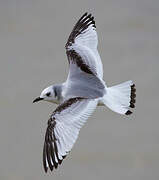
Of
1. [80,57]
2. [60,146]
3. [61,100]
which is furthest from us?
[80,57]

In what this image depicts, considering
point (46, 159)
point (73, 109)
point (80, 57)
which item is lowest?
point (46, 159)

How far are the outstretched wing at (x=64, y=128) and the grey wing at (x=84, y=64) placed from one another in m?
0.08

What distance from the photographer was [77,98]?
11.1 feet

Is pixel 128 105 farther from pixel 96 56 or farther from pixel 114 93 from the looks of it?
pixel 96 56

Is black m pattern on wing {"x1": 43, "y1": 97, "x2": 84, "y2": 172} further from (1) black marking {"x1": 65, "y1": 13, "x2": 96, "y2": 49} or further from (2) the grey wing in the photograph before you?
(1) black marking {"x1": 65, "y1": 13, "x2": 96, "y2": 49}

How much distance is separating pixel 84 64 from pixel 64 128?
20.6 inches

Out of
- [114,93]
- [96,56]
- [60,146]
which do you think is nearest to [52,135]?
[60,146]

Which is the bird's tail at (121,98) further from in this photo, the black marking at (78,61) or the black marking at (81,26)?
the black marking at (81,26)

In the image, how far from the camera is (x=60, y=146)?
321cm

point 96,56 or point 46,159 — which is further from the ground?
point 96,56

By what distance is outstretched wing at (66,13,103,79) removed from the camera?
12.0ft

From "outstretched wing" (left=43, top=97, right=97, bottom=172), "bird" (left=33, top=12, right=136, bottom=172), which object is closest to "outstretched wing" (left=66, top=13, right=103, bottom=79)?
"bird" (left=33, top=12, right=136, bottom=172)

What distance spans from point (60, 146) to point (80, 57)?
2.18 ft

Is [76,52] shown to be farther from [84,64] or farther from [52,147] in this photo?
[52,147]
